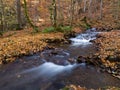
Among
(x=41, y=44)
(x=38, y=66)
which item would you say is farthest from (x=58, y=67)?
(x=41, y=44)

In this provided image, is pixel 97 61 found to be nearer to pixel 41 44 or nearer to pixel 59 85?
pixel 59 85

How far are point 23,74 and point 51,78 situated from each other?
1571 millimetres

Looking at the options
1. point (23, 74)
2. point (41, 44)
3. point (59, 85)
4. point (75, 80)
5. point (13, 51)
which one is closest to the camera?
point (59, 85)

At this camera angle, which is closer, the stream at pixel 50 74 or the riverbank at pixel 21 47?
the stream at pixel 50 74

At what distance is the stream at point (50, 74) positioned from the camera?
376 inches

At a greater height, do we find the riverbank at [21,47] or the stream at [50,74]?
the riverbank at [21,47]

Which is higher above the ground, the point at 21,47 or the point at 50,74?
the point at 21,47

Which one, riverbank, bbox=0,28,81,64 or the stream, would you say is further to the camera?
riverbank, bbox=0,28,81,64

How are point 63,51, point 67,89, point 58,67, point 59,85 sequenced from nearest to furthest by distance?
point 67,89 → point 59,85 → point 58,67 → point 63,51

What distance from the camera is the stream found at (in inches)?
376

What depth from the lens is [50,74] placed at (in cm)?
1088

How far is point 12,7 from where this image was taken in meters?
39.8

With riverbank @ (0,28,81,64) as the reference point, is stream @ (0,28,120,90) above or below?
below

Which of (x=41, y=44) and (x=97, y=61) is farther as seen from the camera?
(x=41, y=44)
